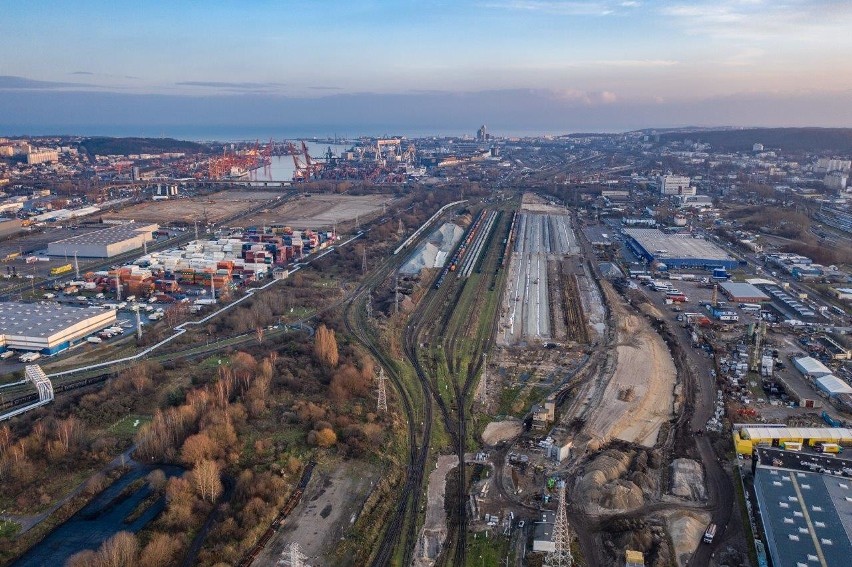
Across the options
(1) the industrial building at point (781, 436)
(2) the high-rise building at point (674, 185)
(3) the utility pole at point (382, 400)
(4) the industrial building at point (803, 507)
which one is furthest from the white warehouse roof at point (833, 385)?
(2) the high-rise building at point (674, 185)

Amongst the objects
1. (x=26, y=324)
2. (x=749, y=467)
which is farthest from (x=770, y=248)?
(x=26, y=324)

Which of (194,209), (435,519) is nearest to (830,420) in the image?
(435,519)

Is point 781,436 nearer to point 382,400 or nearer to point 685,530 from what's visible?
point 685,530

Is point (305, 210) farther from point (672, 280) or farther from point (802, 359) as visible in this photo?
point (802, 359)

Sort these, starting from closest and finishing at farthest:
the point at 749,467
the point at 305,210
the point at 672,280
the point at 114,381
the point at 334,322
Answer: the point at 749,467, the point at 114,381, the point at 334,322, the point at 672,280, the point at 305,210

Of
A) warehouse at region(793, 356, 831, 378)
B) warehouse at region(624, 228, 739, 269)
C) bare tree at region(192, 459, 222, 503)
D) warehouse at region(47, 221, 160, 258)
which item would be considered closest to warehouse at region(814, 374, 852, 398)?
warehouse at region(793, 356, 831, 378)

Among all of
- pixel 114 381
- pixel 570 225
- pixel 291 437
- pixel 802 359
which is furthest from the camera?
pixel 570 225
